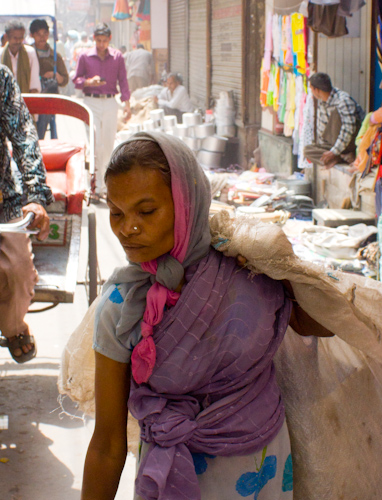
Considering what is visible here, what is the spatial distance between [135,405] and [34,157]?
7.31 feet

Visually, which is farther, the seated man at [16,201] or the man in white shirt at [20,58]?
the man in white shirt at [20,58]

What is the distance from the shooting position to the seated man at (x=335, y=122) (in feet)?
23.8

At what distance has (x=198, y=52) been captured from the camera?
1633 cm

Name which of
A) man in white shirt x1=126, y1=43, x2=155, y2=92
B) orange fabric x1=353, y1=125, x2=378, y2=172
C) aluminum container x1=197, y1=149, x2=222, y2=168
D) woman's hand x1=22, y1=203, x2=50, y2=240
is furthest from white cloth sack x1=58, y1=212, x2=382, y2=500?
man in white shirt x1=126, y1=43, x2=155, y2=92

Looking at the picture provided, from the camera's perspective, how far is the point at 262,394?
1.59 meters

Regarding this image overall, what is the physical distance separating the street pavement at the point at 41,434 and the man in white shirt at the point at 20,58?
5.01 m

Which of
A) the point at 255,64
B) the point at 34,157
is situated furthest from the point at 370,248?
the point at 255,64

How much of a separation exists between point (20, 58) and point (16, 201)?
6.06 m

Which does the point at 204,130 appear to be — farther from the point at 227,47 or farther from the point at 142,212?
the point at 142,212

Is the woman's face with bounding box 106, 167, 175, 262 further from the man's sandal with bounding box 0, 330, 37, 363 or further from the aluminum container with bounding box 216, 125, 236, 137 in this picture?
the aluminum container with bounding box 216, 125, 236, 137

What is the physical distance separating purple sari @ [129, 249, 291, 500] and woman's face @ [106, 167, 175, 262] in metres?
0.11

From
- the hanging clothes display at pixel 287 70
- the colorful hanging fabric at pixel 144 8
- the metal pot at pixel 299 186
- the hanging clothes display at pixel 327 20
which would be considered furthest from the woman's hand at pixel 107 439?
the colorful hanging fabric at pixel 144 8

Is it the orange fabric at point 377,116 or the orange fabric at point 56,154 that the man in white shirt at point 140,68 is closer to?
the orange fabric at point 377,116

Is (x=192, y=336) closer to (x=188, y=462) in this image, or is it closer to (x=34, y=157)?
(x=188, y=462)
